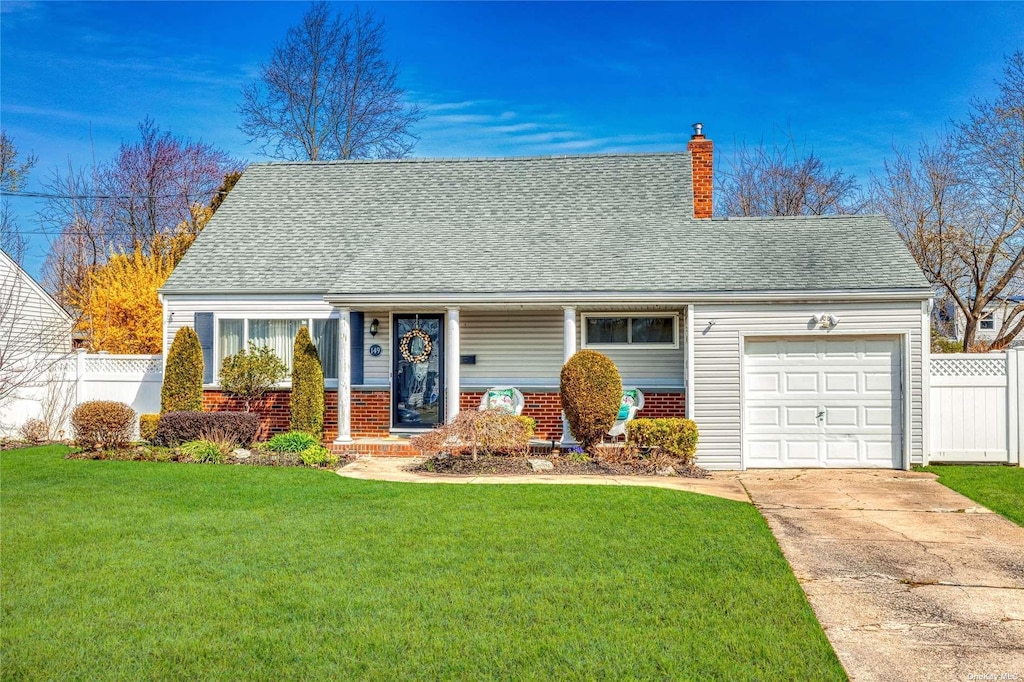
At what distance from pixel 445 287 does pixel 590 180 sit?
5.05 meters

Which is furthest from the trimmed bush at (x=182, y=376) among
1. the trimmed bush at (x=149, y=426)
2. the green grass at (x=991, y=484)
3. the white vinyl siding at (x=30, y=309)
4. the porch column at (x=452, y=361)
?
the green grass at (x=991, y=484)

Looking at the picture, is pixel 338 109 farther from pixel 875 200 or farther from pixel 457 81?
pixel 875 200

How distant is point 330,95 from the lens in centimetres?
2866

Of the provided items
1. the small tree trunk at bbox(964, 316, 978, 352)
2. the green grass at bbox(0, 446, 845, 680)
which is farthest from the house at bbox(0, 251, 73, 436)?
the small tree trunk at bbox(964, 316, 978, 352)

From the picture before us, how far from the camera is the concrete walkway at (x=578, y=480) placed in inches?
392

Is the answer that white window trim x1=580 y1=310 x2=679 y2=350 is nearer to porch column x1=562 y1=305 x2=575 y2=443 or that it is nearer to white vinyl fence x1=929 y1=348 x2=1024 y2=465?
porch column x1=562 y1=305 x2=575 y2=443

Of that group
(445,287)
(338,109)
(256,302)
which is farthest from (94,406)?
(338,109)

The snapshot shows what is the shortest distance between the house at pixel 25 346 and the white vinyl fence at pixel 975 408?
13446 millimetres

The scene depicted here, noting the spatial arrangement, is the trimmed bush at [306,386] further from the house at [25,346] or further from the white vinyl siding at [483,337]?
the house at [25,346]

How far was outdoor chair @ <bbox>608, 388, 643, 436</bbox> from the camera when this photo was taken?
1303cm

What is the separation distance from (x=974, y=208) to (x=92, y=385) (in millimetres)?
20772

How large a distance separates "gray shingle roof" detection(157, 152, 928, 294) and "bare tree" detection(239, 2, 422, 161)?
11261 mm

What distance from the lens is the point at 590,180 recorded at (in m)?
16.7

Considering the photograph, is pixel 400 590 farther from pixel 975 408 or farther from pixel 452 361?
pixel 975 408
